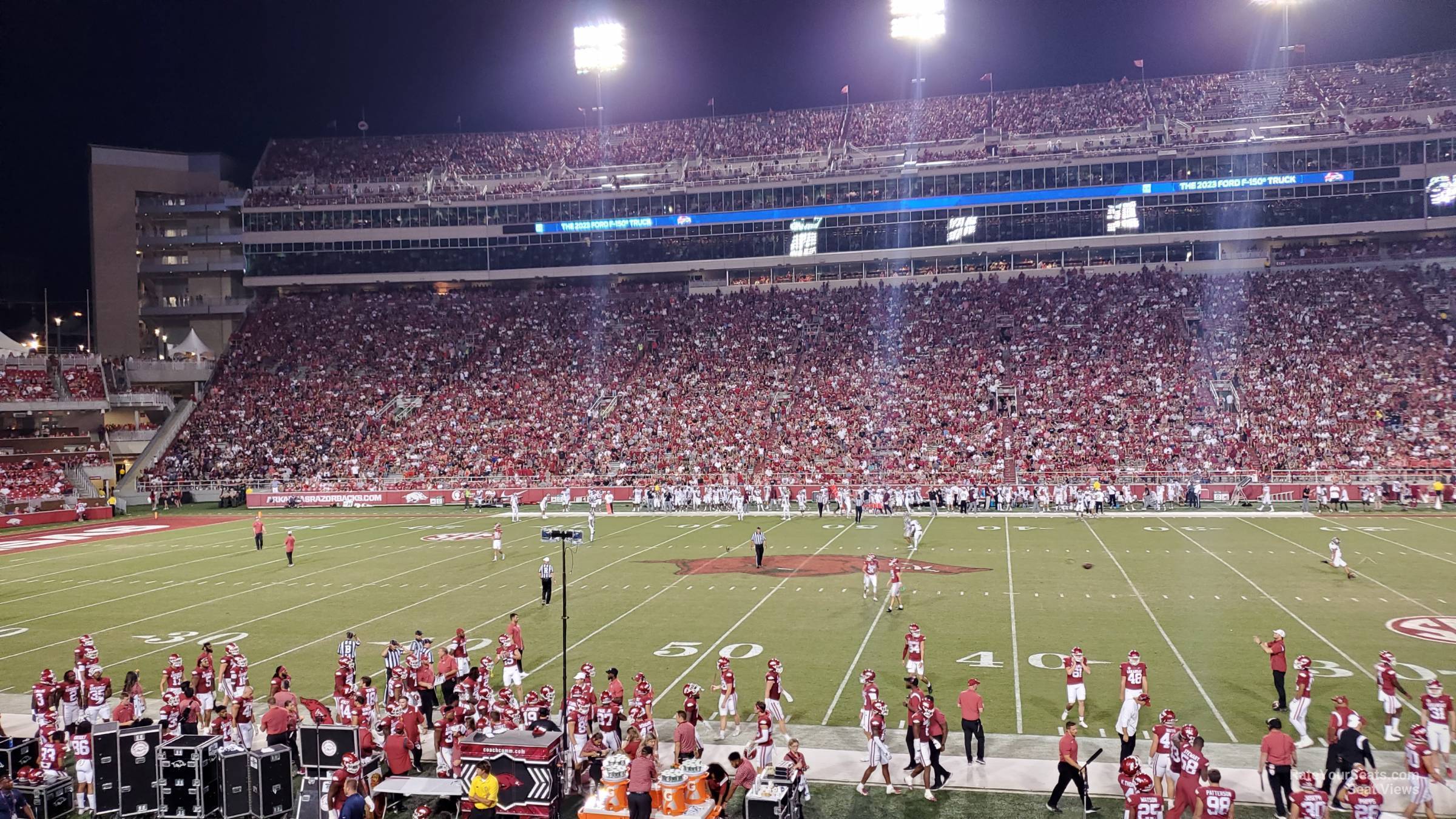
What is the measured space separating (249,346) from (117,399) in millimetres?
7665

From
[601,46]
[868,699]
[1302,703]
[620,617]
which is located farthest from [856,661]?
[601,46]

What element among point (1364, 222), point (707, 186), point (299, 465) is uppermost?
point (707, 186)

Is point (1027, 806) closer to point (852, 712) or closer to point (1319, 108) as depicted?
point (852, 712)

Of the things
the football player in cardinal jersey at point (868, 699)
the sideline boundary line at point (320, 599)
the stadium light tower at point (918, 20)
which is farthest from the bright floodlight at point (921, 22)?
the football player in cardinal jersey at point (868, 699)

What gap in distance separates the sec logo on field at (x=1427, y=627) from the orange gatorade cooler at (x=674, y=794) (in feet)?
44.1

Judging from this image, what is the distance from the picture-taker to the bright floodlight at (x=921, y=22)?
2135 inches

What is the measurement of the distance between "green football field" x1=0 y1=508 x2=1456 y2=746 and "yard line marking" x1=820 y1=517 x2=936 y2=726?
0.06m

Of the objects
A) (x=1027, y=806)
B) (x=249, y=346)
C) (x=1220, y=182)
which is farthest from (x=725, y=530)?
(x=249, y=346)

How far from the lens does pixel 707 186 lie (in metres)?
57.7

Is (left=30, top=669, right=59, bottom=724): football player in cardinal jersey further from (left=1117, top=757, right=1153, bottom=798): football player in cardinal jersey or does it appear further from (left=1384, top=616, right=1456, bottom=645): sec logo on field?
(left=1384, top=616, right=1456, bottom=645): sec logo on field

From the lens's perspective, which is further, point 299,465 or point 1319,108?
point 1319,108

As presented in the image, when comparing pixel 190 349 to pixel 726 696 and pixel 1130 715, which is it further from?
pixel 1130 715

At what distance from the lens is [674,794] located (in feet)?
30.9

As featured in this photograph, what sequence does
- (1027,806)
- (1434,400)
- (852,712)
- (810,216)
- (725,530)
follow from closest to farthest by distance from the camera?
(1027,806)
(852,712)
(725,530)
(1434,400)
(810,216)
